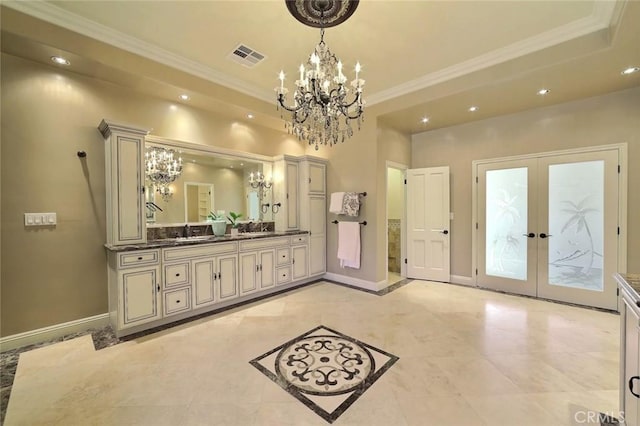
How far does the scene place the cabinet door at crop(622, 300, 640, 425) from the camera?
1.22 metres

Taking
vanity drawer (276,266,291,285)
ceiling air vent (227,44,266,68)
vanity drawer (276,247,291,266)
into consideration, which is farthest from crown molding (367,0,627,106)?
vanity drawer (276,266,291,285)

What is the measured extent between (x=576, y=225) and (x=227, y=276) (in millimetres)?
4757

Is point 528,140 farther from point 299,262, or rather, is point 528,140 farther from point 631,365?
point 299,262

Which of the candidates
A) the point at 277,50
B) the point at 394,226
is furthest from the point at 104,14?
the point at 394,226

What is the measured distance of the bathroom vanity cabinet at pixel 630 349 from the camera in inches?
47.8

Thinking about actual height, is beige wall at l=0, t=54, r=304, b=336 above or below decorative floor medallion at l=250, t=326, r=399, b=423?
above

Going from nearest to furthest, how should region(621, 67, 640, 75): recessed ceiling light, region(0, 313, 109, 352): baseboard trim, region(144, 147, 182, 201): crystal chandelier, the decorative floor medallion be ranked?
the decorative floor medallion < region(0, 313, 109, 352): baseboard trim < region(621, 67, 640, 75): recessed ceiling light < region(144, 147, 182, 201): crystal chandelier

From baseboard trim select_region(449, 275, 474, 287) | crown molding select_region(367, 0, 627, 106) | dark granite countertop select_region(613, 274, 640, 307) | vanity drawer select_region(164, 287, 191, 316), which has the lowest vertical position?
baseboard trim select_region(449, 275, 474, 287)

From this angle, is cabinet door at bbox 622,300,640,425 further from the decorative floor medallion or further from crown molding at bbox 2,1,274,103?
crown molding at bbox 2,1,274,103

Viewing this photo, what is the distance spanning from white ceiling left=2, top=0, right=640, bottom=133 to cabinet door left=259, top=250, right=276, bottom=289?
220 centimetres

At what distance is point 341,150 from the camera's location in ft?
14.6

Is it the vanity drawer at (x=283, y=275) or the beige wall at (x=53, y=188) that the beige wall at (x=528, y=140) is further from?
the beige wall at (x=53, y=188)

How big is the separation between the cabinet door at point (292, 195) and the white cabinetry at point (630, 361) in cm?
373

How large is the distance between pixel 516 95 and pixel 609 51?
2.90 ft
